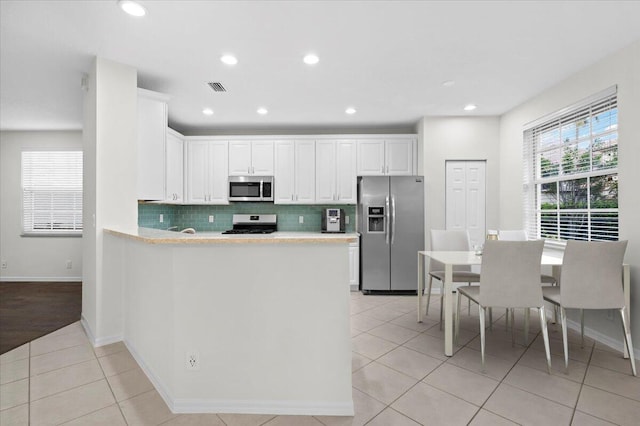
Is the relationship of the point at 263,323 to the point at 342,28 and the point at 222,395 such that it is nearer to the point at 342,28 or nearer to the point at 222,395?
the point at 222,395

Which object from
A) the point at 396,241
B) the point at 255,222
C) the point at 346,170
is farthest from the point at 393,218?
the point at 255,222

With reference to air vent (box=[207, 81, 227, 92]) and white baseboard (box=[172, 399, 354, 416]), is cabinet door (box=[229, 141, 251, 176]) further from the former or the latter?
white baseboard (box=[172, 399, 354, 416])

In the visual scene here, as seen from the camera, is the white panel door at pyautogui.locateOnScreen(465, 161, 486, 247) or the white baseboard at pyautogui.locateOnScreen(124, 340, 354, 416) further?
the white panel door at pyautogui.locateOnScreen(465, 161, 486, 247)

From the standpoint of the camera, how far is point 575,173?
324 cm

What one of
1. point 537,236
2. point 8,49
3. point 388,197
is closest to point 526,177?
point 537,236

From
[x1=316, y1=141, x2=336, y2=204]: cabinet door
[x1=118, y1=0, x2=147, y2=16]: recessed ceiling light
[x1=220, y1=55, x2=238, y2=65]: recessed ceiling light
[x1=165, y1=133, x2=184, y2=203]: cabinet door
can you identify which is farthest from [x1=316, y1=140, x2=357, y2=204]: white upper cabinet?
[x1=118, y1=0, x2=147, y2=16]: recessed ceiling light

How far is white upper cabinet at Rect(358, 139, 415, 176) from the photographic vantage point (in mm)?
4793

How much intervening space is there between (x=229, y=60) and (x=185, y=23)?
0.56 metres

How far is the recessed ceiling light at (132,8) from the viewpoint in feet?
6.56

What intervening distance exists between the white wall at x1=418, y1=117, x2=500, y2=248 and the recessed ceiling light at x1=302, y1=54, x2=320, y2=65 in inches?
89.3

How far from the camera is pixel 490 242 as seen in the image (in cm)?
233

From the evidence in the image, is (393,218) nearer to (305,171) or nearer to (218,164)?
(305,171)

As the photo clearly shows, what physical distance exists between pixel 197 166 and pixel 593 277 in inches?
186

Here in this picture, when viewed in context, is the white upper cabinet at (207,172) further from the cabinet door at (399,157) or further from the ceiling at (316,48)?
the cabinet door at (399,157)
